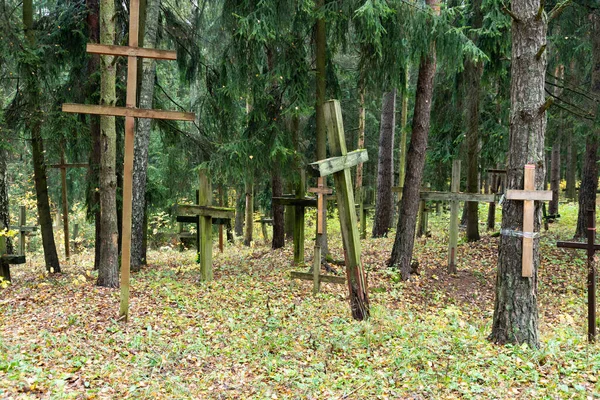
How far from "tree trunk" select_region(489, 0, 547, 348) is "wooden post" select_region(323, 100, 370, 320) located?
201 cm

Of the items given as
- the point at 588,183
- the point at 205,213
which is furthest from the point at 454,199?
the point at 205,213

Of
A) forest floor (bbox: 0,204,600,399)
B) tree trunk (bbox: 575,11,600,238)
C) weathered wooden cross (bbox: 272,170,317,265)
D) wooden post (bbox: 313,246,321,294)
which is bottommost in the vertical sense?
forest floor (bbox: 0,204,600,399)

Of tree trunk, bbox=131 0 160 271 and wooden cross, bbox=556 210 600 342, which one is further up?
tree trunk, bbox=131 0 160 271

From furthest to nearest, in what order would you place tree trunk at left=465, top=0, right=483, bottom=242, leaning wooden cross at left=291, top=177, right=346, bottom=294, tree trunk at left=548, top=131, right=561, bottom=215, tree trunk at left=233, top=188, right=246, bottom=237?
tree trunk at left=233, top=188, right=246, bottom=237
tree trunk at left=548, top=131, right=561, bottom=215
tree trunk at left=465, top=0, right=483, bottom=242
leaning wooden cross at left=291, top=177, right=346, bottom=294

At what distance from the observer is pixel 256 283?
9.23 meters

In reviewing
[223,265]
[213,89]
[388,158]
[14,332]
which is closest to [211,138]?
[213,89]

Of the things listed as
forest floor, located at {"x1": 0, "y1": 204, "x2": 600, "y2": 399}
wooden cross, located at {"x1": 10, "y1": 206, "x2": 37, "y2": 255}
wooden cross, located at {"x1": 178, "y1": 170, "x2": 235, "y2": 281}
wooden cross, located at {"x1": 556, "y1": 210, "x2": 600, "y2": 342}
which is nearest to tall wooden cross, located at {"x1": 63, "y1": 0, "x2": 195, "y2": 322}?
forest floor, located at {"x1": 0, "y1": 204, "x2": 600, "y2": 399}

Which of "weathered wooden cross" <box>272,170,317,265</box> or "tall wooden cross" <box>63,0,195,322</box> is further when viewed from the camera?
"weathered wooden cross" <box>272,170,317,265</box>

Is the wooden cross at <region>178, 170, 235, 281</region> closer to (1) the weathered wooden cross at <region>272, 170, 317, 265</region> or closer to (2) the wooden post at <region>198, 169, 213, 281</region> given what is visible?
(2) the wooden post at <region>198, 169, 213, 281</region>

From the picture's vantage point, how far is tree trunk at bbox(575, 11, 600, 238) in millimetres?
11883

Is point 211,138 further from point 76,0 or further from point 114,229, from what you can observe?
point 114,229

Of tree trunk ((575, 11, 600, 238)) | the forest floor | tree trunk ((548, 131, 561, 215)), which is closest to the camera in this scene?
the forest floor

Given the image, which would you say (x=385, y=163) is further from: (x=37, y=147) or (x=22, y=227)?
(x=22, y=227)

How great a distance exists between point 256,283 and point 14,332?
14.3 ft
